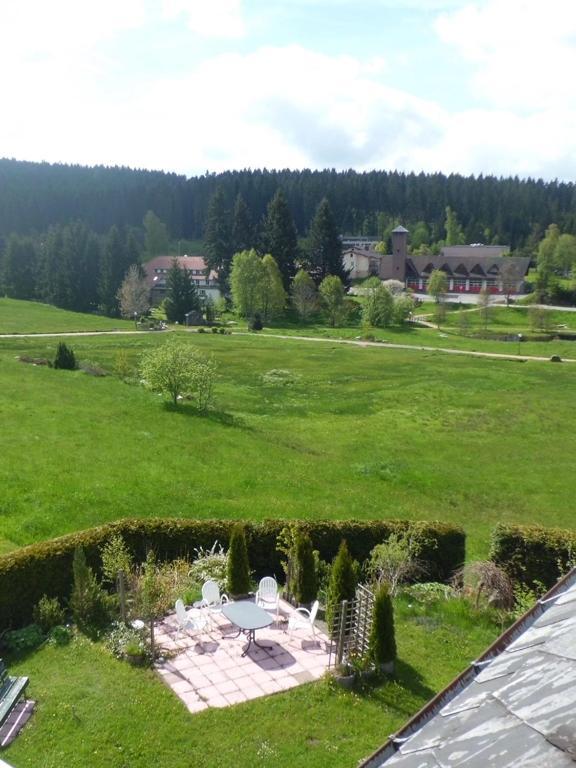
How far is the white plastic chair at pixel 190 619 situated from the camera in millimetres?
13719

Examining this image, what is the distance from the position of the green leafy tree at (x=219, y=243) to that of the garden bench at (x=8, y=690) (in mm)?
103318

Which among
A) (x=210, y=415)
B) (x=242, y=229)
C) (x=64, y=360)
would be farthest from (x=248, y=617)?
(x=242, y=229)

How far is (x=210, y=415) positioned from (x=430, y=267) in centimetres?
10640

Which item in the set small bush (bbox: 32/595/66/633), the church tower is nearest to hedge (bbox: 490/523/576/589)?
small bush (bbox: 32/595/66/633)

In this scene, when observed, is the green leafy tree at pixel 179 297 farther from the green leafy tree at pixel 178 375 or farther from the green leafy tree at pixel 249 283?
the green leafy tree at pixel 178 375

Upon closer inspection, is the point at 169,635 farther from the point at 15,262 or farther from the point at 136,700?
the point at 15,262

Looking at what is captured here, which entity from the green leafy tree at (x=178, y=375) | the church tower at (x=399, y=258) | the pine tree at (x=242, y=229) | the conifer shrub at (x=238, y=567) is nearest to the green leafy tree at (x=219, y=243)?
the pine tree at (x=242, y=229)

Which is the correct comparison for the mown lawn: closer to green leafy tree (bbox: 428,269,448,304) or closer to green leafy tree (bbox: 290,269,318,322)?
green leafy tree (bbox: 290,269,318,322)

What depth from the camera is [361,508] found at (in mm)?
22703

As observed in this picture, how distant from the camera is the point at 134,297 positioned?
286 ft

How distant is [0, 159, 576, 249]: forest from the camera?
166875 mm

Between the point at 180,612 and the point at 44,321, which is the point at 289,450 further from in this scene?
the point at 44,321

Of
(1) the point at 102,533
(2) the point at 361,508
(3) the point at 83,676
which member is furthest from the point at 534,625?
(2) the point at 361,508

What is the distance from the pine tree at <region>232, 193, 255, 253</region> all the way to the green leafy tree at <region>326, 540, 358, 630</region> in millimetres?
100835
